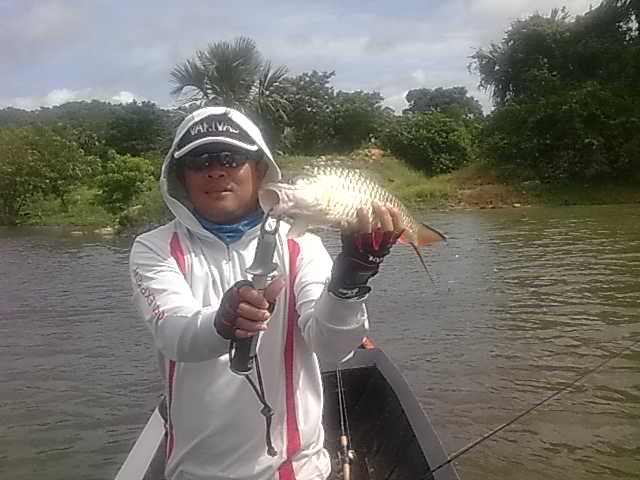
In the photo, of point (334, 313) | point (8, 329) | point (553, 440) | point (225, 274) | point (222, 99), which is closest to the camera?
point (334, 313)

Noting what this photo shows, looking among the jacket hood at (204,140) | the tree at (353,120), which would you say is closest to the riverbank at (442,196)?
the tree at (353,120)

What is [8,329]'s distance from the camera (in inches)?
442

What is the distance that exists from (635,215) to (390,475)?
20327 mm

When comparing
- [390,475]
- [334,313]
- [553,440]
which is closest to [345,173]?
[334,313]

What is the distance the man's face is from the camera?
7.67 ft

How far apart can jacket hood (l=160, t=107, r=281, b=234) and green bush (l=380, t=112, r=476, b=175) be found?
31524 millimetres

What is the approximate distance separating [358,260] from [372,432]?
2745 mm

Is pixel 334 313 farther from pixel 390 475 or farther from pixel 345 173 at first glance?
pixel 390 475

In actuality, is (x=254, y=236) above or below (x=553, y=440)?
above

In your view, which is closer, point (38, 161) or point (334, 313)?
point (334, 313)

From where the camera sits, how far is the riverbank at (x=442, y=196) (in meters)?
24.3

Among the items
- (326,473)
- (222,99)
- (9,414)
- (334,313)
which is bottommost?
(9,414)

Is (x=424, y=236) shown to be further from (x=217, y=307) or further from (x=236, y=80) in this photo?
(x=236, y=80)

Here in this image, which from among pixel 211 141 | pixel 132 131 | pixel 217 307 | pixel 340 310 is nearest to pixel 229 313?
pixel 217 307
